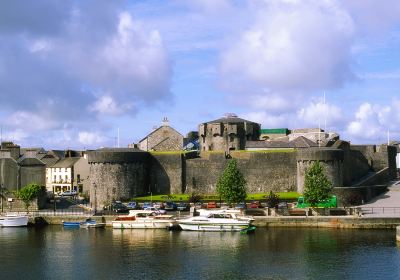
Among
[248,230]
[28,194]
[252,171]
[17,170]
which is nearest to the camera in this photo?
[248,230]

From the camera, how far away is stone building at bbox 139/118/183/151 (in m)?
82.6

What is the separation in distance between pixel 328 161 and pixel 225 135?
15.8m

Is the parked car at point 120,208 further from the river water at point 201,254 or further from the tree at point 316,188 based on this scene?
the tree at point 316,188

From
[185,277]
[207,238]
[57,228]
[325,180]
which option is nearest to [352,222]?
[325,180]

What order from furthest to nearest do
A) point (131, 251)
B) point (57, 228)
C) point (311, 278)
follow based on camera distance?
point (57, 228) → point (131, 251) → point (311, 278)

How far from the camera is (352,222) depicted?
50844 mm

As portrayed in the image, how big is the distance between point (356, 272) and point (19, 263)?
19.4 meters

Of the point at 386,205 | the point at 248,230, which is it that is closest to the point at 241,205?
the point at 248,230

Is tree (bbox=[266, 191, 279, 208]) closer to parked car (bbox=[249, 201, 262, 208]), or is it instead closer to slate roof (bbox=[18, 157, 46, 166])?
parked car (bbox=[249, 201, 262, 208])

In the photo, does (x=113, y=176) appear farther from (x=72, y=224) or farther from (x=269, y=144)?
(x=269, y=144)

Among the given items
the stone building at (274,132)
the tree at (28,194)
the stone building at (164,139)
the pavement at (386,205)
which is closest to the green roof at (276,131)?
the stone building at (274,132)

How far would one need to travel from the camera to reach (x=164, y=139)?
3300 inches

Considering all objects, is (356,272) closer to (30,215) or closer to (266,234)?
(266,234)

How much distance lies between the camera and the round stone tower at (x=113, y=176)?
6412 cm
